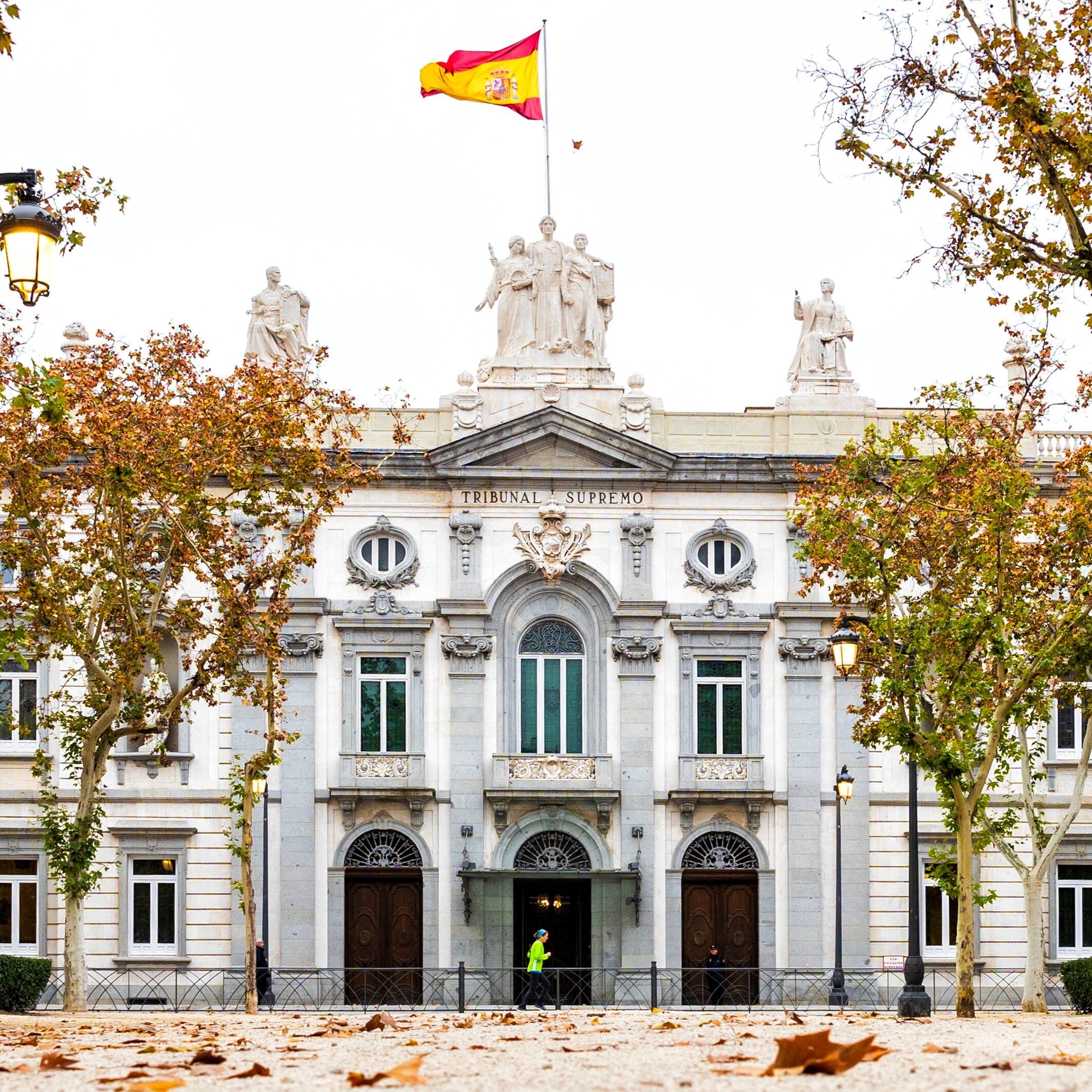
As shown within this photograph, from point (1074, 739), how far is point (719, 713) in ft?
25.8

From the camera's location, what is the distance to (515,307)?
4722 cm

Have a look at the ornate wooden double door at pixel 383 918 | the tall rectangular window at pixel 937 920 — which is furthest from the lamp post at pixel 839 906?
the ornate wooden double door at pixel 383 918

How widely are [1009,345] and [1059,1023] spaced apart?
2457 centimetres

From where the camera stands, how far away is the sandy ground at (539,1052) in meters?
14.8

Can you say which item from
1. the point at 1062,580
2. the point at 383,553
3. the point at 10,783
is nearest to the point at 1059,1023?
the point at 1062,580

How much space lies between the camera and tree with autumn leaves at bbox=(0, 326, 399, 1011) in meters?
32.0

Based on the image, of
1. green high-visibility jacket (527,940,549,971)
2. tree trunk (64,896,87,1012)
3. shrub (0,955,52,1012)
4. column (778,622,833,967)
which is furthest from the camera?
column (778,622,833,967)

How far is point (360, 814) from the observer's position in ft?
148

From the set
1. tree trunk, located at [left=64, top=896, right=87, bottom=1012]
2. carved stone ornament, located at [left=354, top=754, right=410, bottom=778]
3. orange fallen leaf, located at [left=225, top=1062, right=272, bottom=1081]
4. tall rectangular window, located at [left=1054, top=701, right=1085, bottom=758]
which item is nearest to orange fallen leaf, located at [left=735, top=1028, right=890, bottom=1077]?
orange fallen leaf, located at [left=225, top=1062, right=272, bottom=1081]

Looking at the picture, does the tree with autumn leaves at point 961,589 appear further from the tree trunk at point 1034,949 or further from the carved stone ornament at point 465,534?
the carved stone ornament at point 465,534

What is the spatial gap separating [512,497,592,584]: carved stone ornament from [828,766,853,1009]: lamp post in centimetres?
737

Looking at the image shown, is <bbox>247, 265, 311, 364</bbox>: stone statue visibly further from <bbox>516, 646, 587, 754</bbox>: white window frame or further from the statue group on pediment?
<bbox>516, 646, 587, 754</bbox>: white window frame

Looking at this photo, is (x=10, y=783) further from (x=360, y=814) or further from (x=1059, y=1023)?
(x=1059, y=1023)

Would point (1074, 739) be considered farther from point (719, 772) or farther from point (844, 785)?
point (719, 772)
